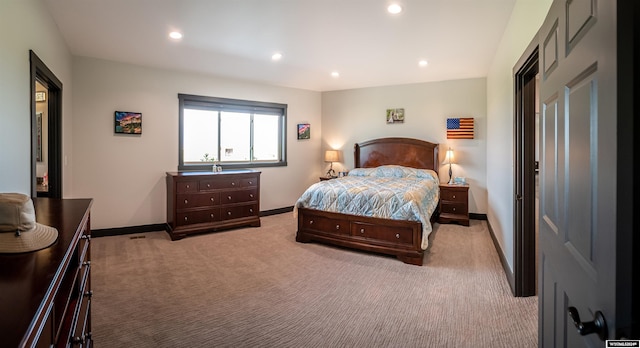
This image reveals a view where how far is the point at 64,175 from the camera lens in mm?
3992

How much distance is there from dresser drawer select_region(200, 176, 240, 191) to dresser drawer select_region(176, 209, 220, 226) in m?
0.35

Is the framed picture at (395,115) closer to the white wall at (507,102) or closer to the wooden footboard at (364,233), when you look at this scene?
the white wall at (507,102)

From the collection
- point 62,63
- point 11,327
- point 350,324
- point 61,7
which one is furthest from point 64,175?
point 11,327

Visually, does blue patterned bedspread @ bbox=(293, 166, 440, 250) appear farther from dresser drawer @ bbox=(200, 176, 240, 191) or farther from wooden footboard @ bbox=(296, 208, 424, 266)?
dresser drawer @ bbox=(200, 176, 240, 191)

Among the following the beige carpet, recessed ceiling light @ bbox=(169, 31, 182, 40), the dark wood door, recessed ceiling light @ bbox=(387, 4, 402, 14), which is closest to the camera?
the dark wood door

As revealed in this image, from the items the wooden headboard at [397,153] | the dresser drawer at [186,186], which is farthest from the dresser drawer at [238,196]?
the wooden headboard at [397,153]

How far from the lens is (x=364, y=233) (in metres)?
3.96

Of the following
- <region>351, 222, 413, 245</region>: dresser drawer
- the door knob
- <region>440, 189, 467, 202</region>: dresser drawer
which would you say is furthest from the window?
the door knob

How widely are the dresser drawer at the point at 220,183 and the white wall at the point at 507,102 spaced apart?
3.72 m

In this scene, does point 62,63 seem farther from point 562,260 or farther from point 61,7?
point 562,260

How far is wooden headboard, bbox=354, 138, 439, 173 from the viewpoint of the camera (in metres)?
6.00

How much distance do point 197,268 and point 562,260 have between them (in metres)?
3.25

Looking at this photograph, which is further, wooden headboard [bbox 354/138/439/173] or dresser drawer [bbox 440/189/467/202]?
wooden headboard [bbox 354/138/439/173]

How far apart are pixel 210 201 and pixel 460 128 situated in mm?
4386
